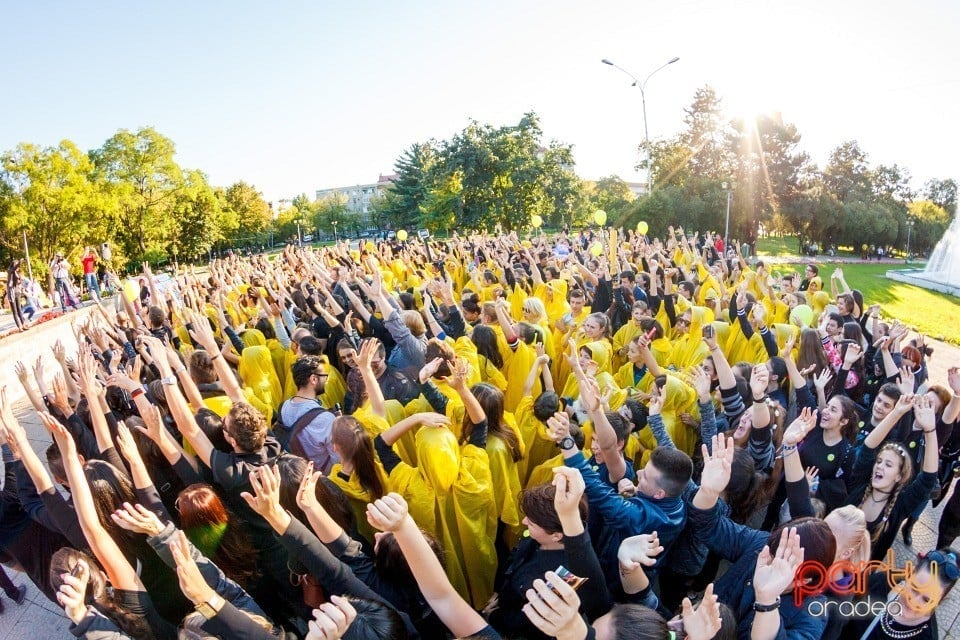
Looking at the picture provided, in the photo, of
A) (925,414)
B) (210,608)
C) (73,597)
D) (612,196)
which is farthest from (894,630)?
(612,196)

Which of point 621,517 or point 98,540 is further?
point 621,517

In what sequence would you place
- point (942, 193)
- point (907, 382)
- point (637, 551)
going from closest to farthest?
point (637, 551), point (907, 382), point (942, 193)

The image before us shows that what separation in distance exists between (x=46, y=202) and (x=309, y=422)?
28654 millimetres

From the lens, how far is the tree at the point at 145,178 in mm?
35844

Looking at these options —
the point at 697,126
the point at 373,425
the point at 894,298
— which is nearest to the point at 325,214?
the point at 697,126

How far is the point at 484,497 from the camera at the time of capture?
3.26 meters

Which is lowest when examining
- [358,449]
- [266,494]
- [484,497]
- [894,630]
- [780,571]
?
[894,630]

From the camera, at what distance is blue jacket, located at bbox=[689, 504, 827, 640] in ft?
7.64

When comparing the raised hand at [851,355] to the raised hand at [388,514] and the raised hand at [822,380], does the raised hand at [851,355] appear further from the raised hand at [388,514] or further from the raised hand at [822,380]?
the raised hand at [388,514]

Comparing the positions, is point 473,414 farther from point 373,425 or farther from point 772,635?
point 772,635

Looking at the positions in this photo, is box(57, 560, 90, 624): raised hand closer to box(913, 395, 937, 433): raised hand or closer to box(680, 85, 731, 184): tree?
box(913, 395, 937, 433): raised hand

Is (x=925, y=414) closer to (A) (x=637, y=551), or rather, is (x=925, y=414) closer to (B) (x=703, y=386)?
(B) (x=703, y=386)

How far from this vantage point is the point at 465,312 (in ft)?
22.6

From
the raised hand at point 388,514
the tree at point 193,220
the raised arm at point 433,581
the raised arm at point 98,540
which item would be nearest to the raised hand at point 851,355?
the raised arm at point 433,581
